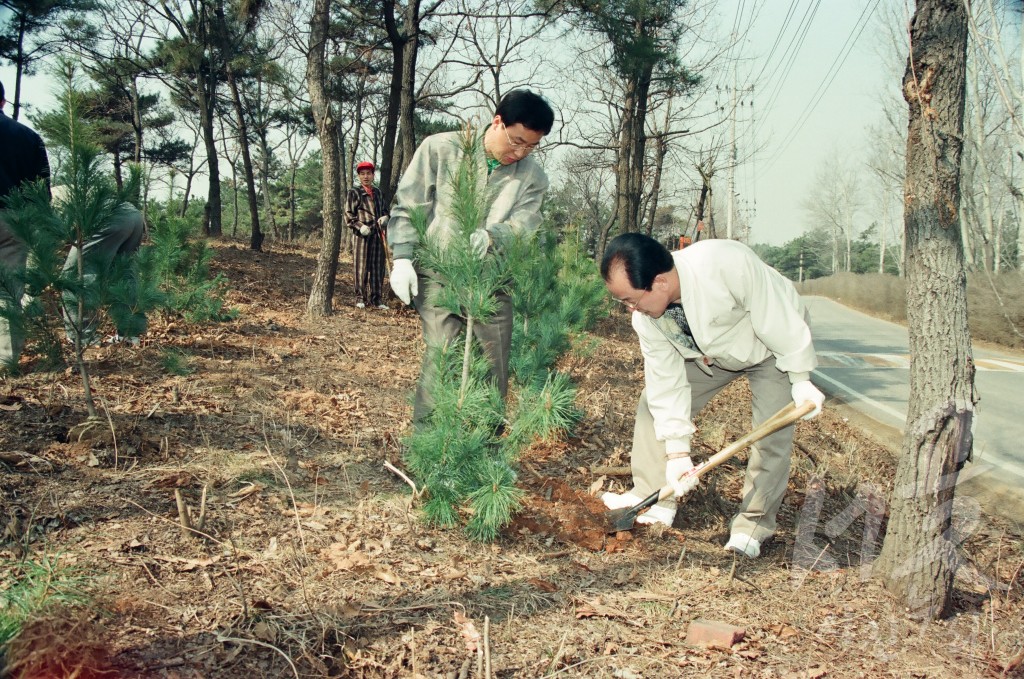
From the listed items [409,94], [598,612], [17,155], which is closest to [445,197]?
[598,612]

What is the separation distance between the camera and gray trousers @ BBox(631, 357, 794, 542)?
3.09m

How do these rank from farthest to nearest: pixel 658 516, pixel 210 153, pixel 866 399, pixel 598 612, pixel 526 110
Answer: pixel 210 153, pixel 866 399, pixel 658 516, pixel 526 110, pixel 598 612

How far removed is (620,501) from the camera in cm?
329

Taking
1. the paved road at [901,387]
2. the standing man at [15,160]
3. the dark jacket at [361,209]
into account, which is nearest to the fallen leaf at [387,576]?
the standing man at [15,160]

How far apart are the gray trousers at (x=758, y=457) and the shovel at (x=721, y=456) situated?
0.38ft

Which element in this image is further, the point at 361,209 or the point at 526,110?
the point at 361,209

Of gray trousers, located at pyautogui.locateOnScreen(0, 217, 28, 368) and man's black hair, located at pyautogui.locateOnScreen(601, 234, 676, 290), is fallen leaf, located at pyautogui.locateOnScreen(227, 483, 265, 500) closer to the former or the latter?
gray trousers, located at pyautogui.locateOnScreen(0, 217, 28, 368)

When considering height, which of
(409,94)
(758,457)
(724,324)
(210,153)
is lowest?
(758,457)

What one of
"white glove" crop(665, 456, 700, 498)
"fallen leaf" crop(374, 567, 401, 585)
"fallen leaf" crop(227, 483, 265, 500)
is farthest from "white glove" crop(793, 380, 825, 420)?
"fallen leaf" crop(227, 483, 265, 500)

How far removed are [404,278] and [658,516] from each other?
62.3 inches

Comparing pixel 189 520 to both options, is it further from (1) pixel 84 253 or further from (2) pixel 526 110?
(2) pixel 526 110

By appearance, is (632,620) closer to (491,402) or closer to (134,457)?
(491,402)

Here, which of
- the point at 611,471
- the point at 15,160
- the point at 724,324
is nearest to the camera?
the point at 724,324

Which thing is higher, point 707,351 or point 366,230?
point 366,230
